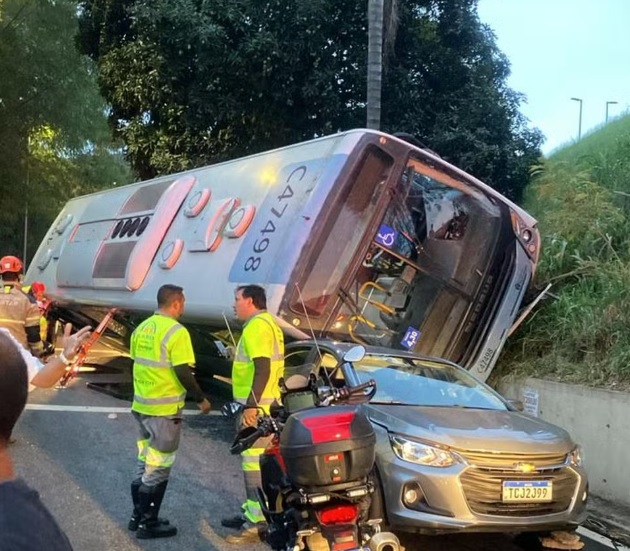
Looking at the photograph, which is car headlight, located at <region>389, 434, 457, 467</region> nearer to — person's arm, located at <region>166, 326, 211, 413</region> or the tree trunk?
person's arm, located at <region>166, 326, 211, 413</region>

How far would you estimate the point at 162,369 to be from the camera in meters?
5.14

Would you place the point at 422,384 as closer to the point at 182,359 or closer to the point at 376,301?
the point at 182,359

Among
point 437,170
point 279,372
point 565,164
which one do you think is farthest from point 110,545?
point 565,164

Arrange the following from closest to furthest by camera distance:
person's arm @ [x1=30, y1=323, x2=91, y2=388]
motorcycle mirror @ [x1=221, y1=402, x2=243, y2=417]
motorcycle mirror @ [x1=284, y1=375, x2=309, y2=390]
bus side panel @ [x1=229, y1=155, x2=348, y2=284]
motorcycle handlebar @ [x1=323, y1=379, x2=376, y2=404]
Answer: person's arm @ [x1=30, y1=323, x2=91, y2=388] → motorcycle handlebar @ [x1=323, y1=379, x2=376, y2=404] → motorcycle mirror @ [x1=284, y1=375, x2=309, y2=390] → motorcycle mirror @ [x1=221, y1=402, x2=243, y2=417] → bus side panel @ [x1=229, y1=155, x2=348, y2=284]

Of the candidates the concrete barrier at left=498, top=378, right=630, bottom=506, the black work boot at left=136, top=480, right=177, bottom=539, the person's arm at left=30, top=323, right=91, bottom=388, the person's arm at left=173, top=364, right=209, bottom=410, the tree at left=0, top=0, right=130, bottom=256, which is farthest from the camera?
the tree at left=0, top=0, right=130, bottom=256

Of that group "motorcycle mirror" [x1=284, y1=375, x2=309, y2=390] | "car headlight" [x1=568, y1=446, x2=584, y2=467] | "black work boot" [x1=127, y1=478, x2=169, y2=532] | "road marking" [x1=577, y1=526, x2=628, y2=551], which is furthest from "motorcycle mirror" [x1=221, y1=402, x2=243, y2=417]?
"road marking" [x1=577, y1=526, x2=628, y2=551]

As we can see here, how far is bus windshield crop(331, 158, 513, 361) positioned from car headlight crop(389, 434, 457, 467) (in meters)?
3.24

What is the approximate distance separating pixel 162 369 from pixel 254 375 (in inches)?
24.7

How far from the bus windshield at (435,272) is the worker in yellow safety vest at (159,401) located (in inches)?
117

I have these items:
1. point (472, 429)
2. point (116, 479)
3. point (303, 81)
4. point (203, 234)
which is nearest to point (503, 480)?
point (472, 429)

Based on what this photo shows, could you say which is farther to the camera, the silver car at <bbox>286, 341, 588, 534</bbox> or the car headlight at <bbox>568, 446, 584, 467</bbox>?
the car headlight at <bbox>568, 446, 584, 467</bbox>

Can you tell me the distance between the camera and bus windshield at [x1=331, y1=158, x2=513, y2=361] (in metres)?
7.93

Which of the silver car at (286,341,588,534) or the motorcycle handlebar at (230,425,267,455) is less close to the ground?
the motorcycle handlebar at (230,425,267,455)

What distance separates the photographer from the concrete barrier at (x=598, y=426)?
6301 millimetres
